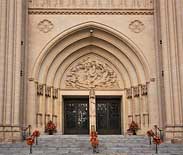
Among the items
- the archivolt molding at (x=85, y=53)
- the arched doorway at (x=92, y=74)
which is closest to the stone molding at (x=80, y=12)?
the arched doorway at (x=92, y=74)

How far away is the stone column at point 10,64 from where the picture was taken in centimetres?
1920

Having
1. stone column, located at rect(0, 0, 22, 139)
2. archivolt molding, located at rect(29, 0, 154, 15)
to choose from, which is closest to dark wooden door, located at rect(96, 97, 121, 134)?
archivolt molding, located at rect(29, 0, 154, 15)

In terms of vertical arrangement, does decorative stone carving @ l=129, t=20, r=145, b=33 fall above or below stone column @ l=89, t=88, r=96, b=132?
above

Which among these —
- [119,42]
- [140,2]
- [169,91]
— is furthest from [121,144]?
[140,2]

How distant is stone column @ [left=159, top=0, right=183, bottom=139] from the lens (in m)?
19.8

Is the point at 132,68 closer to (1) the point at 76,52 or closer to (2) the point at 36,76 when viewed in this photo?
(1) the point at 76,52

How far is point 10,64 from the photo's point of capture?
1969 cm

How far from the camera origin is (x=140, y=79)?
22.6 metres

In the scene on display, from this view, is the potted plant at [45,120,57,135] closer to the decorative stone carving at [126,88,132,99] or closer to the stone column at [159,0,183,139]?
the decorative stone carving at [126,88,132,99]

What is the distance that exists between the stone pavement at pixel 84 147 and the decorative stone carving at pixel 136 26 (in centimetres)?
703

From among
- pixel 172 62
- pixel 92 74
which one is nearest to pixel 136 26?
pixel 172 62

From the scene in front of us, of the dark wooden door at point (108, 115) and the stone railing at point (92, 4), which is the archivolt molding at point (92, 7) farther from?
the dark wooden door at point (108, 115)

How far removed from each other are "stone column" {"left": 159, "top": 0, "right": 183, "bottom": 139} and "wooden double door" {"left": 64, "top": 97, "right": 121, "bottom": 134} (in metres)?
4.49

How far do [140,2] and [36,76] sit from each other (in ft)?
24.9
